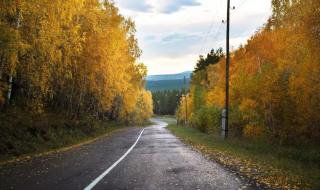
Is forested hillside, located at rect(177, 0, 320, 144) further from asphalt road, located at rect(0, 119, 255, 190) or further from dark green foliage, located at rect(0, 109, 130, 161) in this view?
dark green foliage, located at rect(0, 109, 130, 161)

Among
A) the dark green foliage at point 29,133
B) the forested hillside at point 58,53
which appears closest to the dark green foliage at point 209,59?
the forested hillside at point 58,53

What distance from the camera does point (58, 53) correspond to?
19406mm

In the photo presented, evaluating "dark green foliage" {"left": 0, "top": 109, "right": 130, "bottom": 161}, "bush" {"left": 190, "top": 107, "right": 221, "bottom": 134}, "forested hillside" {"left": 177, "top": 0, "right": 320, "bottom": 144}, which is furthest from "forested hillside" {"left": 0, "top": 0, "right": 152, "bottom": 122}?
"forested hillside" {"left": 177, "top": 0, "right": 320, "bottom": 144}

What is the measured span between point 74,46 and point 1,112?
5.12m

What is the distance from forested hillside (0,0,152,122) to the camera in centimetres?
1689

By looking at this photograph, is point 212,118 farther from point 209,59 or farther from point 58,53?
point 209,59

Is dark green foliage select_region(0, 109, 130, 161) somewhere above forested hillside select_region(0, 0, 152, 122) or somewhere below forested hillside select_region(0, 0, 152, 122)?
below

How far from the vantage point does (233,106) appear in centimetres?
3541


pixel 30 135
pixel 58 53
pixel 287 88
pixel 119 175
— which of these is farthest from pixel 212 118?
pixel 119 175

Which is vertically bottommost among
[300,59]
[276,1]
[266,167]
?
[266,167]

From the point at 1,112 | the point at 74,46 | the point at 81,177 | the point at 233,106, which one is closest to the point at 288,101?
the point at 233,106

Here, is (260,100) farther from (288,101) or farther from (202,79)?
(202,79)

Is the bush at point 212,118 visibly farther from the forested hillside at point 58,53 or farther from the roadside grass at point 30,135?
the roadside grass at point 30,135

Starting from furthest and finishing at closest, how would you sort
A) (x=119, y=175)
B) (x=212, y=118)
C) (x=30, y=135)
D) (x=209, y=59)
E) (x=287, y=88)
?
(x=209, y=59), (x=212, y=118), (x=287, y=88), (x=30, y=135), (x=119, y=175)
